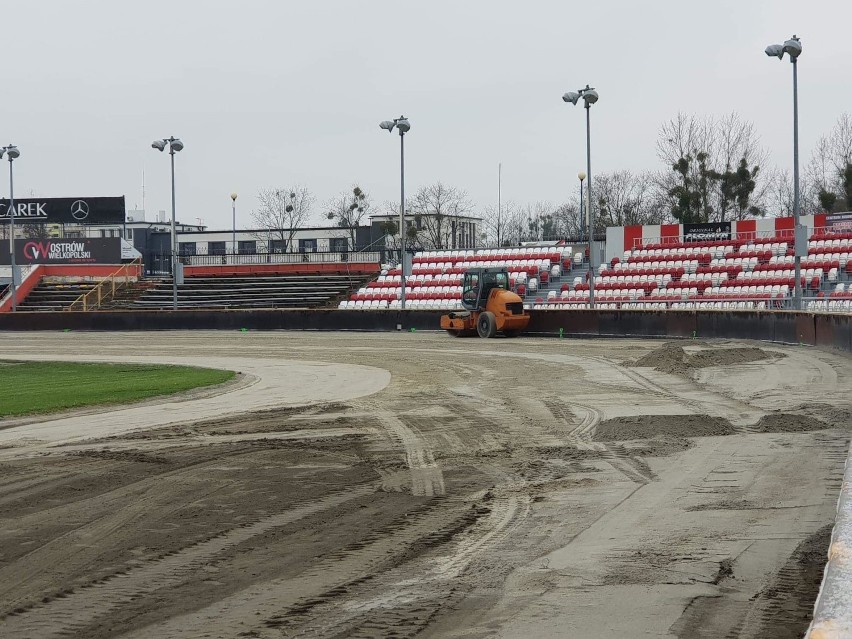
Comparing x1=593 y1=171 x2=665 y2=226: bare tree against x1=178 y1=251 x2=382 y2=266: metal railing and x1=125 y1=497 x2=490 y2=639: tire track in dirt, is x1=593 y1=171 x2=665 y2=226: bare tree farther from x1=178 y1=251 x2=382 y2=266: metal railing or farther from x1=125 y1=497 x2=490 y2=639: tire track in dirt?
x1=125 y1=497 x2=490 y2=639: tire track in dirt

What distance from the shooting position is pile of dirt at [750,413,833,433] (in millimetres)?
12773

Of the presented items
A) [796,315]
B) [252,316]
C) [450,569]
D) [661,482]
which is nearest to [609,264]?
[252,316]

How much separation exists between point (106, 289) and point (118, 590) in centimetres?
6303

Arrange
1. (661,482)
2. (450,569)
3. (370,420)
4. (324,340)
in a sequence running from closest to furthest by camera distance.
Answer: (450,569) < (661,482) < (370,420) < (324,340)

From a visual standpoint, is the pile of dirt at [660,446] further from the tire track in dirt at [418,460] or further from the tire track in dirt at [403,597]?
the tire track in dirt at [403,597]

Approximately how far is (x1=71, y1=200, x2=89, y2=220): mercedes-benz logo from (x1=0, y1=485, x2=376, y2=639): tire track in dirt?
251 ft

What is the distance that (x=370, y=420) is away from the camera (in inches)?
567

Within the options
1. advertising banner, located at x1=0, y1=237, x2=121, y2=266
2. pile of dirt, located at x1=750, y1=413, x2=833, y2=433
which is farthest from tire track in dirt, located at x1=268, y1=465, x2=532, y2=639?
advertising banner, located at x1=0, y1=237, x2=121, y2=266

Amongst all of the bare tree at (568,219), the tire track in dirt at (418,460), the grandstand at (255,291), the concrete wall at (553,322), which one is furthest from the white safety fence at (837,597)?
the bare tree at (568,219)

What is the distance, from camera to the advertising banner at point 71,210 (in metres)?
79.4

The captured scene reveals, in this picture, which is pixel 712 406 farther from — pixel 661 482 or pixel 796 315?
pixel 796 315

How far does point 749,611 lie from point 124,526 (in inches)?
169

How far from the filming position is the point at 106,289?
66.3m

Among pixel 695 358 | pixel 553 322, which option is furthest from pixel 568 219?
pixel 695 358
